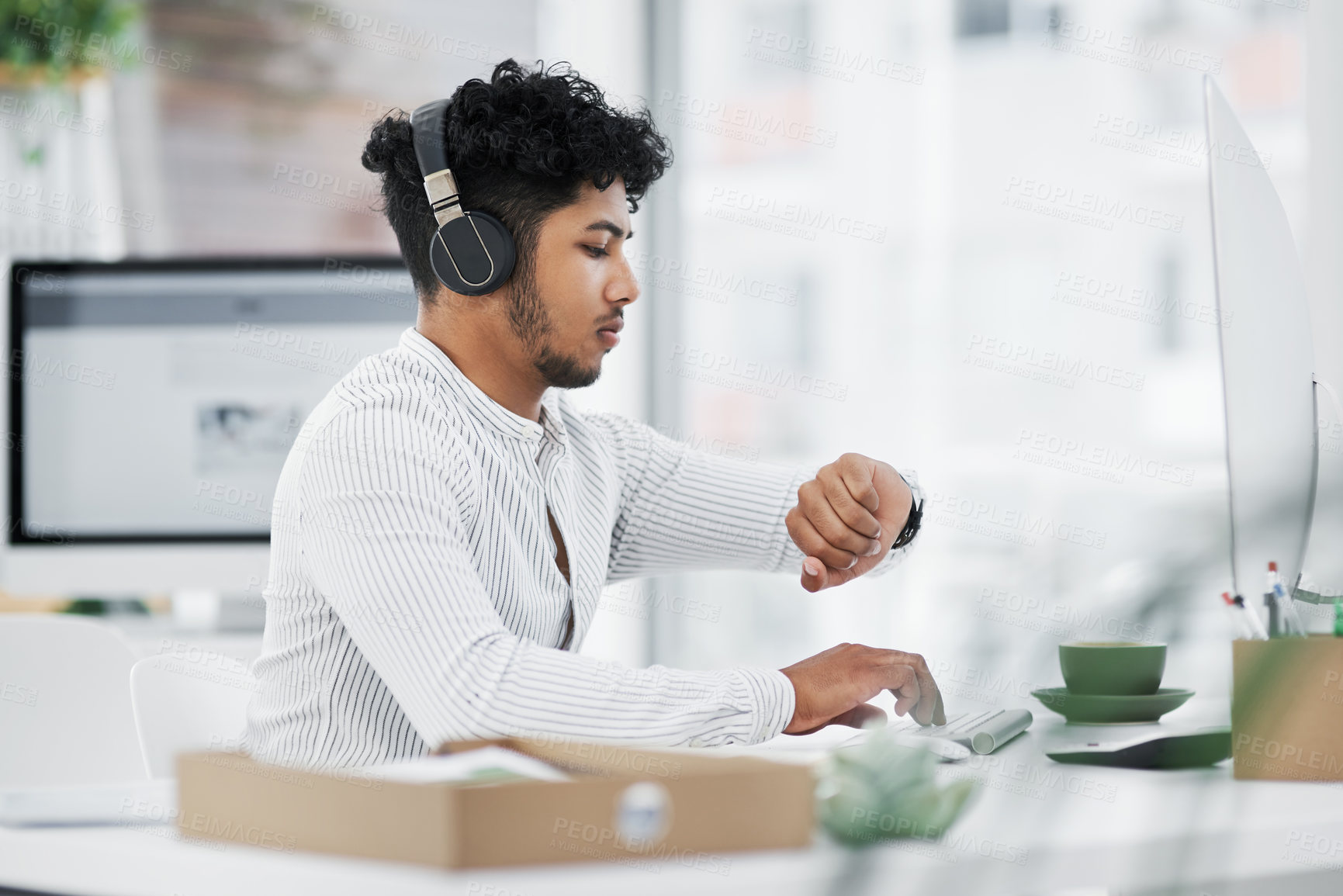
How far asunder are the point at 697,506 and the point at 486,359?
1.19ft

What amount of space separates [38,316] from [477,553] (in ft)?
4.09

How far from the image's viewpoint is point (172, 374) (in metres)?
1.91

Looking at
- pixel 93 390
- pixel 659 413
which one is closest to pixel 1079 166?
pixel 659 413

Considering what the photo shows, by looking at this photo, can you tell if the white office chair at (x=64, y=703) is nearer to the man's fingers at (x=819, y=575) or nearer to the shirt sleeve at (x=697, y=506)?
the shirt sleeve at (x=697, y=506)

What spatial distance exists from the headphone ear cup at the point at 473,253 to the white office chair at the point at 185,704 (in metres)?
0.45

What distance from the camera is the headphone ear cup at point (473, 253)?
1.13m

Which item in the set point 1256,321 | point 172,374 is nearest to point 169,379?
point 172,374

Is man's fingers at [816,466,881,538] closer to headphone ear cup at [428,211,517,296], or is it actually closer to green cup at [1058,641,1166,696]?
green cup at [1058,641,1166,696]

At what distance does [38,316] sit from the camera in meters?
1.91

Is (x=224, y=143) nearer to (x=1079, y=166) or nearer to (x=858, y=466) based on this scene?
(x=1079, y=166)

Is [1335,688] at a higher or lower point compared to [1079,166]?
lower

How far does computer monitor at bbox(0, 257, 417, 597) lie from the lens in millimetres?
1883

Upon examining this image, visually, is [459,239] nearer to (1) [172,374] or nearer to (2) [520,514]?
(2) [520,514]

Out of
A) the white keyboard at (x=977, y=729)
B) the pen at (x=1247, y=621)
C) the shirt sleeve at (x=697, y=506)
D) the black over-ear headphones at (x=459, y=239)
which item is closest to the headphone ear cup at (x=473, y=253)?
the black over-ear headphones at (x=459, y=239)
